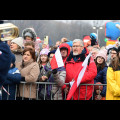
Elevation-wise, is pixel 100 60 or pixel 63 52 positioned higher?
pixel 63 52

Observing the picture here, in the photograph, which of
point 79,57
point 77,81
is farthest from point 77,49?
point 77,81

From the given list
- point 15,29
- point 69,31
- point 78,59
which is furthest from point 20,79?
point 69,31

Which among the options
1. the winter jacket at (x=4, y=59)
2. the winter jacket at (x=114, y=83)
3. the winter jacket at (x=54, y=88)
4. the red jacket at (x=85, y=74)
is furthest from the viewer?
the red jacket at (x=85, y=74)

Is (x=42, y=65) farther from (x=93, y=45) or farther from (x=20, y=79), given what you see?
(x=93, y=45)

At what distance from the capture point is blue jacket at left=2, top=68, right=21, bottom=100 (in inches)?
188

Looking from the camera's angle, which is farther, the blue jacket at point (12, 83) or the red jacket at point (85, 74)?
the red jacket at point (85, 74)

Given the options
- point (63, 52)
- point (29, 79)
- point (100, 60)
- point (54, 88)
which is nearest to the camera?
point (29, 79)

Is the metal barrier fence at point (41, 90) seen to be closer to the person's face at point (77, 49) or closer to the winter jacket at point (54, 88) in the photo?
the winter jacket at point (54, 88)

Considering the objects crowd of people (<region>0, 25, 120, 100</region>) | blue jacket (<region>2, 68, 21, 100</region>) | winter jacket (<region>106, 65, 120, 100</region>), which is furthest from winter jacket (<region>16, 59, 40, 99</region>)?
winter jacket (<region>106, 65, 120, 100</region>)

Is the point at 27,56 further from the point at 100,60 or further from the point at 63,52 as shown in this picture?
the point at 100,60

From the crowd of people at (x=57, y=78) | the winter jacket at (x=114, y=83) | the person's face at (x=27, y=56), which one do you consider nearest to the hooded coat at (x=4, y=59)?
the crowd of people at (x=57, y=78)

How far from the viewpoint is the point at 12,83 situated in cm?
482

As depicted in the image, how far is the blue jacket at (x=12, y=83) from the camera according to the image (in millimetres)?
4777

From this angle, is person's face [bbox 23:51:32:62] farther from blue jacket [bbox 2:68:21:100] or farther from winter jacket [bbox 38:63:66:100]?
winter jacket [bbox 38:63:66:100]
